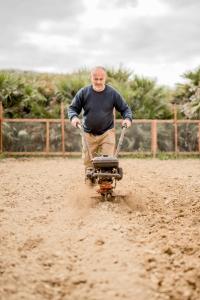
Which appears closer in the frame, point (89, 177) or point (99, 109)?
point (89, 177)

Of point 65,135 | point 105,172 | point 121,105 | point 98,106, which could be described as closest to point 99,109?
point 98,106

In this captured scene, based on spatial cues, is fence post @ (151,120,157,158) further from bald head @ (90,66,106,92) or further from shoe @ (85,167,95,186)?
bald head @ (90,66,106,92)

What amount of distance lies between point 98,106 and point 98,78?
1.41ft

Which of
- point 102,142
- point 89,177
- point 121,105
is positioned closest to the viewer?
point 89,177

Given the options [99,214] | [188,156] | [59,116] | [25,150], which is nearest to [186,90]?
[188,156]

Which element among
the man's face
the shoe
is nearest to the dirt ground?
the shoe

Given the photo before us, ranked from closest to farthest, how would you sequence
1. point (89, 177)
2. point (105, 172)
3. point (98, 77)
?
point (105, 172), point (89, 177), point (98, 77)

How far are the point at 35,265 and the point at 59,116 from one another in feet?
43.1

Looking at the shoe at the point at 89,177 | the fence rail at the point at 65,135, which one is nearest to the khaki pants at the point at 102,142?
the shoe at the point at 89,177

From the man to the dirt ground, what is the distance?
82 centimetres

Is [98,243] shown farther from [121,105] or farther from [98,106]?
[121,105]

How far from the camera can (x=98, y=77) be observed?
23.7ft

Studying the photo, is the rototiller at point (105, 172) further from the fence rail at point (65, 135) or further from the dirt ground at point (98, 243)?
the fence rail at point (65, 135)

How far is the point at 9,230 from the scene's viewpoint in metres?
5.66
